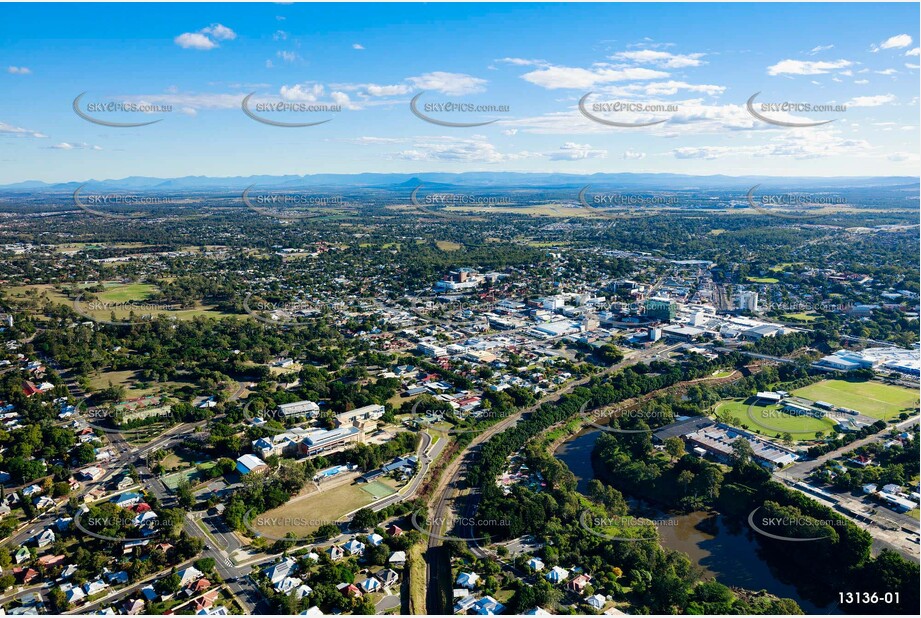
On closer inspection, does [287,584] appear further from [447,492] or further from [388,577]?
[447,492]

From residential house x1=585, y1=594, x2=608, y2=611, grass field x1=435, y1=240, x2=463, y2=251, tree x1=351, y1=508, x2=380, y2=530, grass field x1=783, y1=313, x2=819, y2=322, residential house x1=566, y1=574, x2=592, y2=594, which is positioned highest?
grass field x1=435, y1=240, x2=463, y2=251

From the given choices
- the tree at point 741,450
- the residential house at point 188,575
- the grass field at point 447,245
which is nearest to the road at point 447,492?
the residential house at point 188,575

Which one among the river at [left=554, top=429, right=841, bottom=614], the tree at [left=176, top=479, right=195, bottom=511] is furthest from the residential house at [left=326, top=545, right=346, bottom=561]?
the river at [left=554, top=429, right=841, bottom=614]

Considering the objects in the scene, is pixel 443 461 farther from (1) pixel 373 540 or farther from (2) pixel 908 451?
(2) pixel 908 451

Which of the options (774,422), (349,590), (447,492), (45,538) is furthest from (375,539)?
(774,422)

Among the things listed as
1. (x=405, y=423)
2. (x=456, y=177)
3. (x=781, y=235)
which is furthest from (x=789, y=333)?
(x=456, y=177)

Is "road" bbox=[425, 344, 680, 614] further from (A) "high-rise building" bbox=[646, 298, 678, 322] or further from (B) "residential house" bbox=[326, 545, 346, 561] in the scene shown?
(A) "high-rise building" bbox=[646, 298, 678, 322]

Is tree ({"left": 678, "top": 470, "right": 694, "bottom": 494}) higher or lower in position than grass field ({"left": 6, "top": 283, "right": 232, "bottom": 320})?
lower
